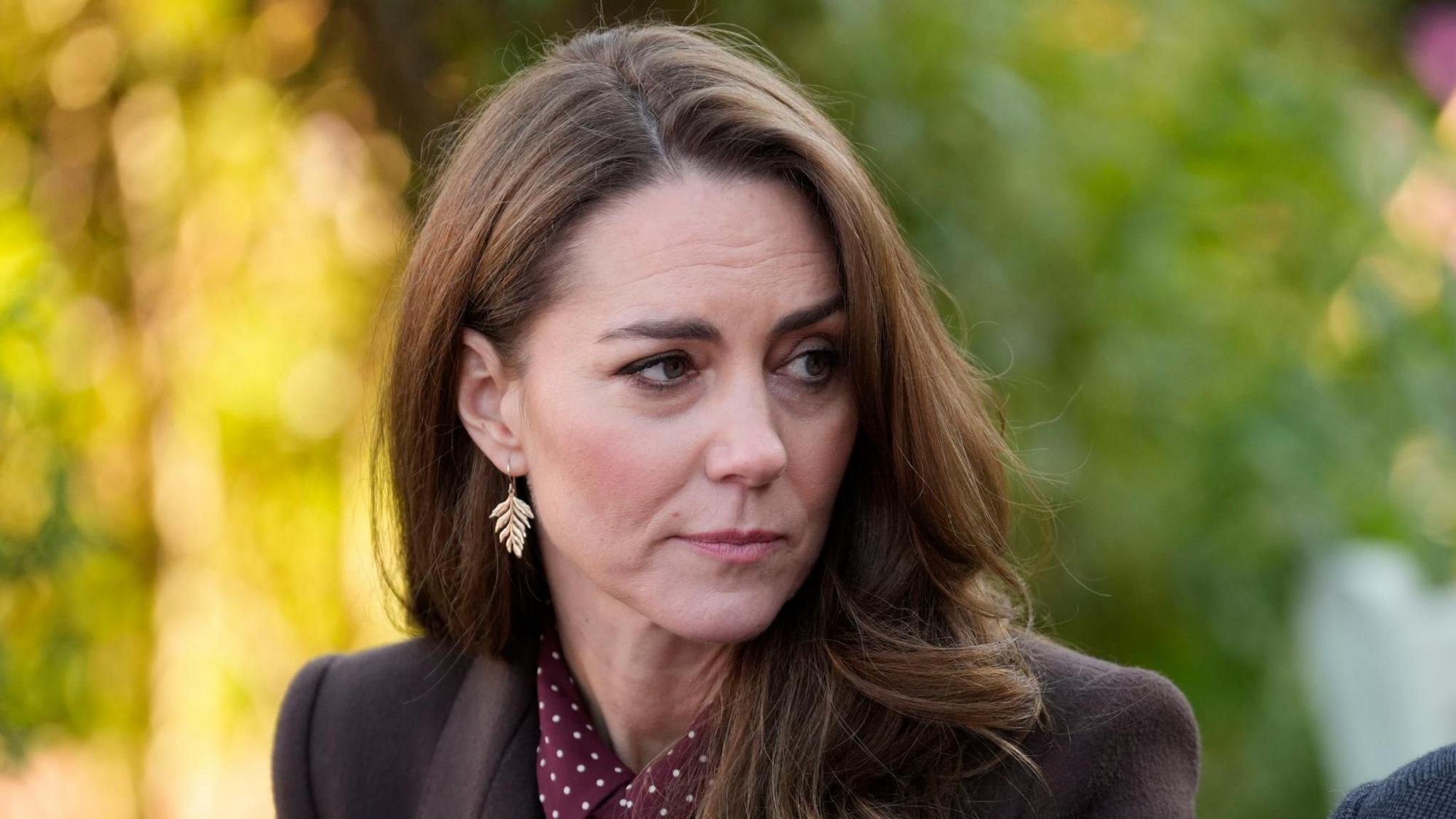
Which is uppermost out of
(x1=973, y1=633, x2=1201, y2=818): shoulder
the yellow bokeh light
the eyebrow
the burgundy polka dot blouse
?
the yellow bokeh light

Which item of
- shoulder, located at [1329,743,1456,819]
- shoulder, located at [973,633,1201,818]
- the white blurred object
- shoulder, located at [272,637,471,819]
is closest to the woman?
shoulder, located at [973,633,1201,818]

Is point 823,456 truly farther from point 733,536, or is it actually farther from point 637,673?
point 637,673

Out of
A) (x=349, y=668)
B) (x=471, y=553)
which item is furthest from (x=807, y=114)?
(x=349, y=668)

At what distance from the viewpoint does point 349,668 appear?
103 inches

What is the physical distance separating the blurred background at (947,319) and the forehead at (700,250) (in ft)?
2.75

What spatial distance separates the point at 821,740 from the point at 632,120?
830mm

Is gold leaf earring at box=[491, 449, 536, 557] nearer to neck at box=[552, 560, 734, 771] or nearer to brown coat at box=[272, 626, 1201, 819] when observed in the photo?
neck at box=[552, 560, 734, 771]

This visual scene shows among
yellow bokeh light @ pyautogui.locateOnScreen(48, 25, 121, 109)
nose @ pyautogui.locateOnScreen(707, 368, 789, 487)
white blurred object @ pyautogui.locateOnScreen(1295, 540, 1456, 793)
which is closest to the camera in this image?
nose @ pyautogui.locateOnScreen(707, 368, 789, 487)

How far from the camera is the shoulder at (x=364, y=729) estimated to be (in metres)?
2.50

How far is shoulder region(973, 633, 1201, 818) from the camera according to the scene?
209 cm

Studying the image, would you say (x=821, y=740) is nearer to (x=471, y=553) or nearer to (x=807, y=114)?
(x=471, y=553)

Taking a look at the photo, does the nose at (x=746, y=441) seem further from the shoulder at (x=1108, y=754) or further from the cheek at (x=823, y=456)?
the shoulder at (x=1108, y=754)

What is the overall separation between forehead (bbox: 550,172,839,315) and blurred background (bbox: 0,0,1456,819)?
0.84 meters

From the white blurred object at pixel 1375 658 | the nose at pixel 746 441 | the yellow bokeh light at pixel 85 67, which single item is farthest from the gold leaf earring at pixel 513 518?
the white blurred object at pixel 1375 658
